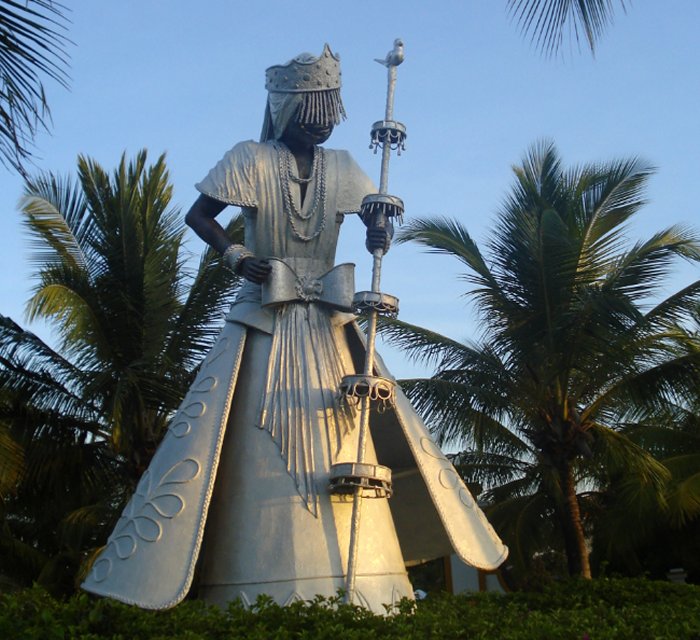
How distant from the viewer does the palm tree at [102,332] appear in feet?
38.9

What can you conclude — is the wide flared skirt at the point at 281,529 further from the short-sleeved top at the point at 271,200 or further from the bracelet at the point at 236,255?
the short-sleeved top at the point at 271,200

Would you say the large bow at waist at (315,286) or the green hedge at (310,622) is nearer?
the green hedge at (310,622)

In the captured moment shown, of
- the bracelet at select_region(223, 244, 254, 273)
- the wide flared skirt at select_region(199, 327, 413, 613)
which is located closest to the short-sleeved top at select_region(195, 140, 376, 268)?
the bracelet at select_region(223, 244, 254, 273)

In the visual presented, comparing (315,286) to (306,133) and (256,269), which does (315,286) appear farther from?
(306,133)

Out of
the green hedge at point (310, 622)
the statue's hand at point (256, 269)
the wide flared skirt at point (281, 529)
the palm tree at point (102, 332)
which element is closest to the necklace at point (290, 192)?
the statue's hand at point (256, 269)

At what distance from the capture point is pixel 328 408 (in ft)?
21.4

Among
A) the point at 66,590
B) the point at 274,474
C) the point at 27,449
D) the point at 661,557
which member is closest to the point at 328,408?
the point at 274,474

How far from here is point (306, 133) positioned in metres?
7.04

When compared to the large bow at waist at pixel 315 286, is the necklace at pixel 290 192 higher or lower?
higher

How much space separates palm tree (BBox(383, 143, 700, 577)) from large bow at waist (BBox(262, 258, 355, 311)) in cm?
597

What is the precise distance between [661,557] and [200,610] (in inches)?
536

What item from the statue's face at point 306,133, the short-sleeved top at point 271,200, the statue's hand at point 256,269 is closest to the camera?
the statue's hand at point 256,269

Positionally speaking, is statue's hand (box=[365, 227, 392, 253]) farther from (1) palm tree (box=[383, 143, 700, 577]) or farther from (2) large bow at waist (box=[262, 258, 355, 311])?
(1) palm tree (box=[383, 143, 700, 577])

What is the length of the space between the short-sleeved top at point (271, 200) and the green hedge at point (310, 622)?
2.46m
